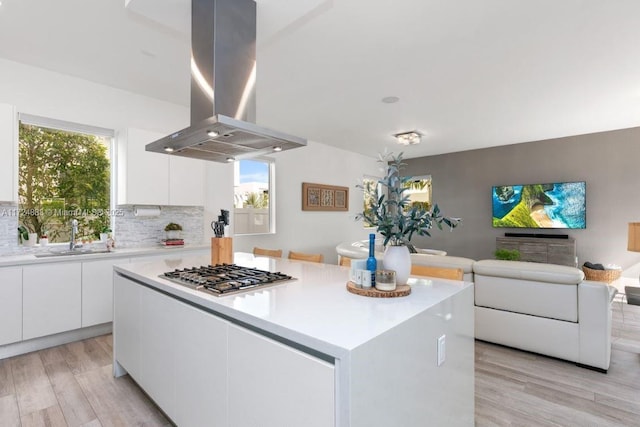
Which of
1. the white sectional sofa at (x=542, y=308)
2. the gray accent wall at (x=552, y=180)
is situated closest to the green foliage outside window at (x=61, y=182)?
the white sectional sofa at (x=542, y=308)

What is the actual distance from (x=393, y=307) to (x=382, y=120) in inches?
157

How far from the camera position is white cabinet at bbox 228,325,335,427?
977 mm

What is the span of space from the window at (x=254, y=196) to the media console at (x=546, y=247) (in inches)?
180

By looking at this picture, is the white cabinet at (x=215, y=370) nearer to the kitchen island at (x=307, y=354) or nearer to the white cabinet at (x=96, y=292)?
the kitchen island at (x=307, y=354)

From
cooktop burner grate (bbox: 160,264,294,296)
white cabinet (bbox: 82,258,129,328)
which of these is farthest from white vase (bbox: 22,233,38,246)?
cooktop burner grate (bbox: 160,264,294,296)

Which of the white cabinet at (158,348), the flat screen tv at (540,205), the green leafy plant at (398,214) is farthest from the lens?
the flat screen tv at (540,205)

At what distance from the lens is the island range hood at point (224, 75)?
1806mm

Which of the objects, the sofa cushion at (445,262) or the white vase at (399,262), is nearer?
the white vase at (399,262)

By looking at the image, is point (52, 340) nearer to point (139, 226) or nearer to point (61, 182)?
point (139, 226)

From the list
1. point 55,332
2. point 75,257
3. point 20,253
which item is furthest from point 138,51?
point 55,332

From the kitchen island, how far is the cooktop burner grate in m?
0.05

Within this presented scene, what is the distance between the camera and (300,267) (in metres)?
2.34

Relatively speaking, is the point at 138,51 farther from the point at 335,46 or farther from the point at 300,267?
the point at 300,267

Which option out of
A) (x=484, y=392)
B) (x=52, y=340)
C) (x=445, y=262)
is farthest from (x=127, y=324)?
(x=445, y=262)
